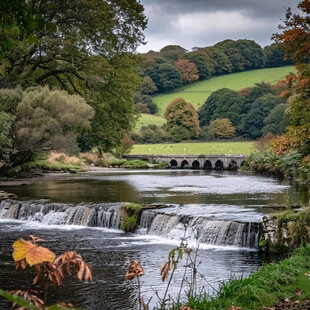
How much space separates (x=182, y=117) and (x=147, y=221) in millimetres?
60271

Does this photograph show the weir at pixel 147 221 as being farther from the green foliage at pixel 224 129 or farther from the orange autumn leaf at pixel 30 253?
the green foliage at pixel 224 129

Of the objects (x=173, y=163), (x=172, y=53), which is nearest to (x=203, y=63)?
(x=172, y=53)

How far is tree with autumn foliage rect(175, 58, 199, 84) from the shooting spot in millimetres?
106125

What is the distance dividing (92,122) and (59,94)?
5.05 m

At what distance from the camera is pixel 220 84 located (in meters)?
101

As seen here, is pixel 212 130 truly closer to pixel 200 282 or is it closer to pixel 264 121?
pixel 264 121

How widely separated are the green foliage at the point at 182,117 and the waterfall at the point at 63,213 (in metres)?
56.8

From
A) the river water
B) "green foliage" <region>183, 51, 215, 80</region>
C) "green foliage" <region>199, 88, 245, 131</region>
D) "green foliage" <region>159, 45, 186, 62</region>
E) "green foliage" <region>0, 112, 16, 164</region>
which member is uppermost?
"green foliage" <region>159, 45, 186, 62</region>

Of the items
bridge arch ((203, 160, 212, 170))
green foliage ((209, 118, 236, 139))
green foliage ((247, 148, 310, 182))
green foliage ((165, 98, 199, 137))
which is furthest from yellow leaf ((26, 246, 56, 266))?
green foliage ((209, 118, 236, 139))

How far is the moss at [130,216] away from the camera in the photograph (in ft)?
51.4

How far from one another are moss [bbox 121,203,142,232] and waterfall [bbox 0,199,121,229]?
312 millimetres

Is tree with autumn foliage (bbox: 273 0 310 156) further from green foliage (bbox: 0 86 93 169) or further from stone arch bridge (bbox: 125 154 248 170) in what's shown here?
stone arch bridge (bbox: 125 154 248 170)

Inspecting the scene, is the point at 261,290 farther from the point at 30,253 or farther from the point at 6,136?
the point at 6,136

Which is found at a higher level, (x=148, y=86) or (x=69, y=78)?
(x=148, y=86)
